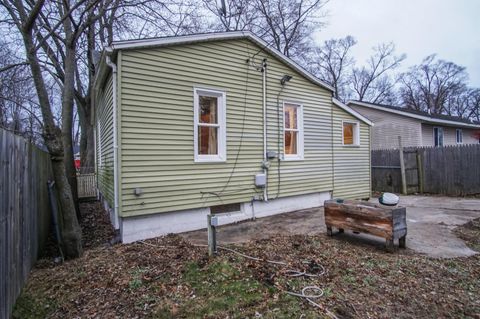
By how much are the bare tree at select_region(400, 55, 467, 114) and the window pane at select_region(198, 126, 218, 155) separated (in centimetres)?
4049

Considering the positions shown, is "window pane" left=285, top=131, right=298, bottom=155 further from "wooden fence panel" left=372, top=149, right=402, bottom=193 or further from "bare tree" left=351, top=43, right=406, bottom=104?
"bare tree" left=351, top=43, right=406, bottom=104

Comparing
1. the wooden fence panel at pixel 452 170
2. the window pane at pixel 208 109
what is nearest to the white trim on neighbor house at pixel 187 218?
the window pane at pixel 208 109

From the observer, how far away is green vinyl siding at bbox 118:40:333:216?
18.2 ft

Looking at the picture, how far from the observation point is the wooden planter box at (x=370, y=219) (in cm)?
475

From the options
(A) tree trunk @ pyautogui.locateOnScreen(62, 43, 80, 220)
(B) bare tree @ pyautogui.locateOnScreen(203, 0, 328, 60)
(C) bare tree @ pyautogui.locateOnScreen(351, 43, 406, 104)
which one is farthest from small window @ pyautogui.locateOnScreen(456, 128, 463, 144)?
(A) tree trunk @ pyautogui.locateOnScreen(62, 43, 80, 220)

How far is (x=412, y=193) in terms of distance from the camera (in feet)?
41.5

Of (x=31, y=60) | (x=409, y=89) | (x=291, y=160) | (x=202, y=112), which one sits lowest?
(x=291, y=160)

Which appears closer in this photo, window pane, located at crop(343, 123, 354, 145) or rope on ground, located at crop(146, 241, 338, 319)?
rope on ground, located at crop(146, 241, 338, 319)

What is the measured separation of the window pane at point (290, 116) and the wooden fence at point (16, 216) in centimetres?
604

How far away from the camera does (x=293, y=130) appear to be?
27.1 ft

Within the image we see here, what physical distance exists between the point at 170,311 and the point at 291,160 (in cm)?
A: 573

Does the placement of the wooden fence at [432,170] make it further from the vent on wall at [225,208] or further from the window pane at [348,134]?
the vent on wall at [225,208]

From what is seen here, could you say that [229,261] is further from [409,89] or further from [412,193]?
[409,89]

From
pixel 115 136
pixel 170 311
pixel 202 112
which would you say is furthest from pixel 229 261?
pixel 202 112
